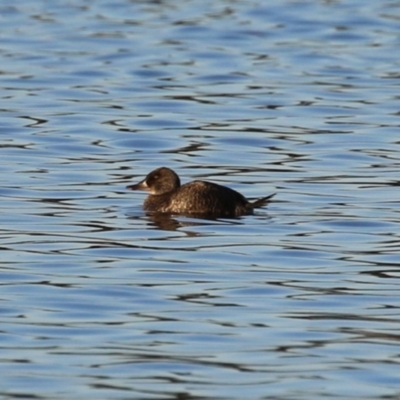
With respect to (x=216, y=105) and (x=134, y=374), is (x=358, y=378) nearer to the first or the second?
(x=134, y=374)

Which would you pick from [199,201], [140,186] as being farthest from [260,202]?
[140,186]

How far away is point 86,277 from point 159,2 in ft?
69.7

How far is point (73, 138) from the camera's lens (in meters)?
17.5

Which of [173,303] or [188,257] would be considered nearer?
[173,303]

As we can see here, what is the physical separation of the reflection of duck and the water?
144 millimetres

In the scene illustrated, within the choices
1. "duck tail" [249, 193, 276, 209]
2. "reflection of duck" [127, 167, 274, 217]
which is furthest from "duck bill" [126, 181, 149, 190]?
"duck tail" [249, 193, 276, 209]

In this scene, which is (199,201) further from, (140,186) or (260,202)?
(140,186)

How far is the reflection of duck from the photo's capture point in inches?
505

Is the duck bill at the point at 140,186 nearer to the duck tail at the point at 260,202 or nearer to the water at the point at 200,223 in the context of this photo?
the water at the point at 200,223

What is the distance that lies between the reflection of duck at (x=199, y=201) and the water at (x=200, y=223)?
0.14 m

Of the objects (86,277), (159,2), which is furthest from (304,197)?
(159,2)

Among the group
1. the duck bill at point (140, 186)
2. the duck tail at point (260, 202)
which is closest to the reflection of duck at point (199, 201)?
the duck tail at point (260, 202)

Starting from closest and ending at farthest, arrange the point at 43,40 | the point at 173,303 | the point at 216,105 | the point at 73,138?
the point at 173,303 → the point at 73,138 → the point at 216,105 → the point at 43,40

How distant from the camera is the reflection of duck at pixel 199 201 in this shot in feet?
42.1
